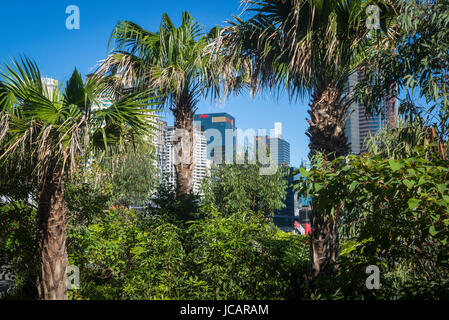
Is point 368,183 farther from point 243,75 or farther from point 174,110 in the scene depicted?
point 174,110

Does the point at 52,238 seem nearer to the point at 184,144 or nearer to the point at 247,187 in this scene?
the point at 184,144

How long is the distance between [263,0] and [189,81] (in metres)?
3.09

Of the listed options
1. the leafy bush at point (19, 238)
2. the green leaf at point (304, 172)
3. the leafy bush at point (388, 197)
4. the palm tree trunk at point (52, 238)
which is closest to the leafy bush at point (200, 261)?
the leafy bush at point (19, 238)

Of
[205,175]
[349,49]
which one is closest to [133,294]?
[349,49]

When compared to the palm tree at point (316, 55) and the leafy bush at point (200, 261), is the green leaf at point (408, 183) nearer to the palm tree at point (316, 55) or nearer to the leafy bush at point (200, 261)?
the palm tree at point (316, 55)

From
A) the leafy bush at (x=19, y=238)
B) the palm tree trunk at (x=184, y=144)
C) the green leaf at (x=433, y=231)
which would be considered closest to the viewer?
the green leaf at (x=433, y=231)

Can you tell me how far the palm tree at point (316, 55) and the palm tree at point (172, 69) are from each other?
1641mm

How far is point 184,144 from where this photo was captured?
8.13m

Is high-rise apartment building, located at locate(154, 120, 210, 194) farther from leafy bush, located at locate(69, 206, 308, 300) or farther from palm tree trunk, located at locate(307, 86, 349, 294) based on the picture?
palm tree trunk, located at locate(307, 86, 349, 294)

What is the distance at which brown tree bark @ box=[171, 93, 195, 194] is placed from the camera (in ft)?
26.8

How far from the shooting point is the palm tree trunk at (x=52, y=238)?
4613mm

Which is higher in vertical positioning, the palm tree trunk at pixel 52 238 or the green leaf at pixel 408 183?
the green leaf at pixel 408 183

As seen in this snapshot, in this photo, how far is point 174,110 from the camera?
845 centimetres

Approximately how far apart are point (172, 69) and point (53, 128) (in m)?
3.88
